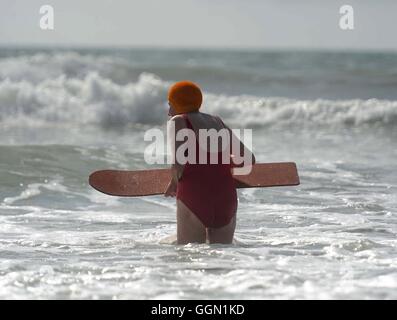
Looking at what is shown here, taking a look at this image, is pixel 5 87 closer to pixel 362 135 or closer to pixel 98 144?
pixel 98 144

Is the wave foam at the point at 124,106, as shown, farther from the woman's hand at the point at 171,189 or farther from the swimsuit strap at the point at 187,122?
the swimsuit strap at the point at 187,122

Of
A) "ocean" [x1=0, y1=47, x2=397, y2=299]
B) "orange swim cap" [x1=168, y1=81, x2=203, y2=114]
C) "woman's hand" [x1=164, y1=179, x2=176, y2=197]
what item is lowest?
"ocean" [x1=0, y1=47, x2=397, y2=299]

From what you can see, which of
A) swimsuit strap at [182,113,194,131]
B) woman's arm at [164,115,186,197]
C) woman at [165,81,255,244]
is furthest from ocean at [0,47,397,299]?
swimsuit strap at [182,113,194,131]

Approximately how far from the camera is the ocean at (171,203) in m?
5.34

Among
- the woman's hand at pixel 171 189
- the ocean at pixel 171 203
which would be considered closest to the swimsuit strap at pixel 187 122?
the woman's hand at pixel 171 189

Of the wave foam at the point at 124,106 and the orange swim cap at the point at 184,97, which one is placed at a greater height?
the orange swim cap at the point at 184,97

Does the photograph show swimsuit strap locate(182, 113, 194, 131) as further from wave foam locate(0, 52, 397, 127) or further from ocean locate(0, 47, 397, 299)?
wave foam locate(0, 52, 397, 127)

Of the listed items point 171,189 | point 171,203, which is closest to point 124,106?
point 171,203

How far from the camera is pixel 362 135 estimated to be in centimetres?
1568

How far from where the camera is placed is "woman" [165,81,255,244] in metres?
5.93

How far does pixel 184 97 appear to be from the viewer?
5957 millimetres

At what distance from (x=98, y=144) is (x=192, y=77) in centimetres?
1166

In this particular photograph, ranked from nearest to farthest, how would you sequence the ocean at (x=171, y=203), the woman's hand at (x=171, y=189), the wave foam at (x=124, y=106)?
1. the ocean at (x=171, y=203)
2. the woman's hand at (x=171, y=189)
3. the wave foam at (x=124, y=106)
